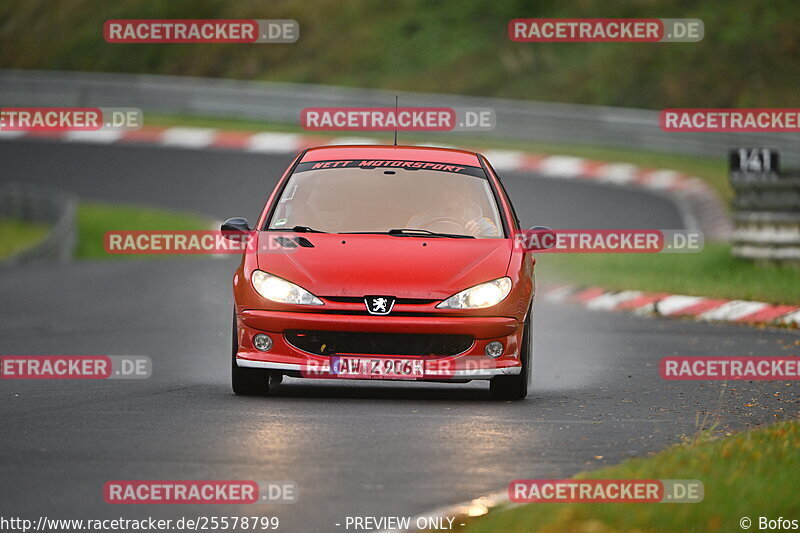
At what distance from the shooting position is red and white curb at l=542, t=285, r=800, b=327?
56.2 feet

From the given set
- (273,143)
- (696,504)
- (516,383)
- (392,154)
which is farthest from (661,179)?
(696,504)

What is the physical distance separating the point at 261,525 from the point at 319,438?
226 centimetres

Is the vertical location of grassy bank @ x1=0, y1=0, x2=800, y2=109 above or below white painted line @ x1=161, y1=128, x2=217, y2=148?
above

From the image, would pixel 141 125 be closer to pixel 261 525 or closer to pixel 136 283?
pixel 136 283

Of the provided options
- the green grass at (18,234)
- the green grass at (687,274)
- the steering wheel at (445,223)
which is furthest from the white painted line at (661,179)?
the steering wheel at (445,223)

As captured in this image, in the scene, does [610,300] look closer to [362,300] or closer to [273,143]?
[362,300]

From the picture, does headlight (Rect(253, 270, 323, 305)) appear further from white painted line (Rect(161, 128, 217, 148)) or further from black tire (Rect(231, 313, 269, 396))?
white painted line (Rect(161, 128, 217, 148))

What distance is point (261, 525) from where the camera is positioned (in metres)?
6.63

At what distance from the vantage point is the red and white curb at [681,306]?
17125mm

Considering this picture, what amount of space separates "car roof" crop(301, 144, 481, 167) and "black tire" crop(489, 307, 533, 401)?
1535mm

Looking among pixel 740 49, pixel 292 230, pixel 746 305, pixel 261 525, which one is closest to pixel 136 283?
pixel 746 305

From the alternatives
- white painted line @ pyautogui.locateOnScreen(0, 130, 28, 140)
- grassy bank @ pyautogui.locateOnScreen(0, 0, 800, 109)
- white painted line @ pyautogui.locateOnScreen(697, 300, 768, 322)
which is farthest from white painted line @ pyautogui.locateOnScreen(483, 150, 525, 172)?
white painted line @ pyautogui.locateOnScreen(697, 300, 768, 322)

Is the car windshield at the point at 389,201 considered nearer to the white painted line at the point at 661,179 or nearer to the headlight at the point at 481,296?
the headlight at the point at 481,296

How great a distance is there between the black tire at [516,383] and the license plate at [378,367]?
0.73 m
